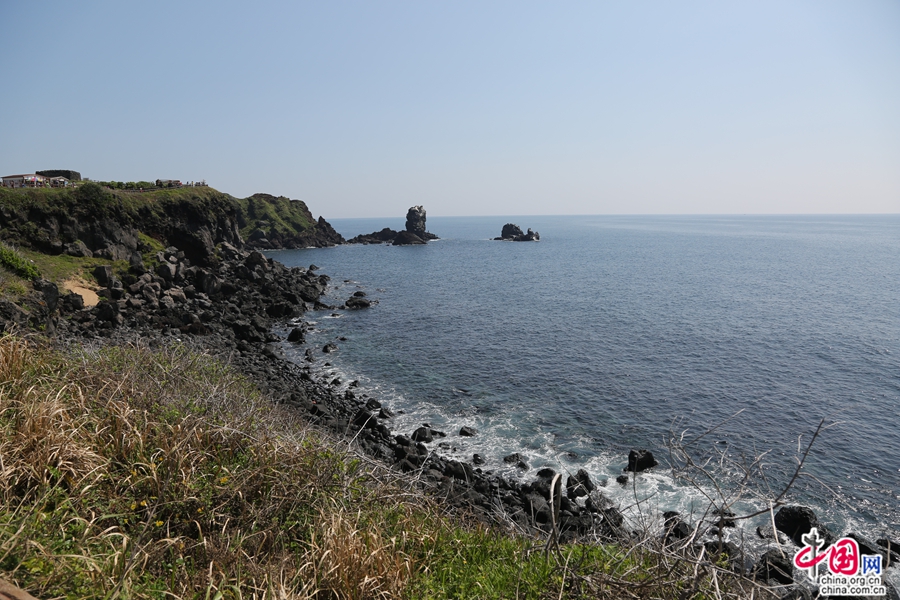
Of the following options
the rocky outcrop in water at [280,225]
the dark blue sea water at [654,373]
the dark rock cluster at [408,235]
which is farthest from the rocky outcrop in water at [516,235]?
the dark blue sea water at [654,373]

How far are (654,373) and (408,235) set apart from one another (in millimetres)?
104285

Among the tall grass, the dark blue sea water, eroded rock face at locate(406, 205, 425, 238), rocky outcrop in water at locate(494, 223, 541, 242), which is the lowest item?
the dark blue sea water

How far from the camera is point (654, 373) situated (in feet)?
96.1

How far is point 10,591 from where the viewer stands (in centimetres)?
389

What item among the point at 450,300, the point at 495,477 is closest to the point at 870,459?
the point at 495,477

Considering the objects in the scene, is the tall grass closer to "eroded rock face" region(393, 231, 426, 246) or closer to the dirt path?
the dirt path

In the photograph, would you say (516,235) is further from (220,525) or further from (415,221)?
(220,525)

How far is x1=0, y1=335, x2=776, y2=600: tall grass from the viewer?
5.19 m

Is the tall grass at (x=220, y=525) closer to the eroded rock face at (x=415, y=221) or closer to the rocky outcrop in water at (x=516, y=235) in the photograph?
the eroded rock face at (x=415, y=221)

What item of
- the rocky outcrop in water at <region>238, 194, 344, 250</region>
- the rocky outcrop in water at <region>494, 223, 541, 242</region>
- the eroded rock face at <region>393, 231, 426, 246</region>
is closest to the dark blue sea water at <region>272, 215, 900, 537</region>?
the rocky outcrop in water at <region>238, 194, 344, 250</region>

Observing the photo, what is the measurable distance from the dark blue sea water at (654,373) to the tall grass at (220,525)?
250 centimetres

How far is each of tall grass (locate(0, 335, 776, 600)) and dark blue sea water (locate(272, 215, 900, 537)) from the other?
8.21 ft

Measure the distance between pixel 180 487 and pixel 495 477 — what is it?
14174 millimetres

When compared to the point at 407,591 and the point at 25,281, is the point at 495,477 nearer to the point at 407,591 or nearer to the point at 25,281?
the point at 407,591
